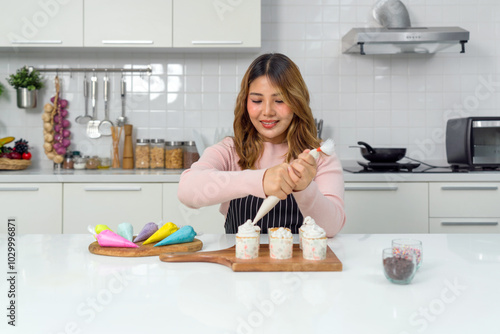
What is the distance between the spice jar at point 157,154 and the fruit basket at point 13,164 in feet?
2.34

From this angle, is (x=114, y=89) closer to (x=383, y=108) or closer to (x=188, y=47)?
(x=188, y=47)

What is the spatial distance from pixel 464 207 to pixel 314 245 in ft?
5.85

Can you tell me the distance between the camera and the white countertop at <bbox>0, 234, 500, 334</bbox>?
0.82 meters

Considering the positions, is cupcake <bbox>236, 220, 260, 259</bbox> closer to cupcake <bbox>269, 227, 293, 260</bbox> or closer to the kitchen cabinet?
cupcake <bbox>269, 227, 293, 260</bbox>

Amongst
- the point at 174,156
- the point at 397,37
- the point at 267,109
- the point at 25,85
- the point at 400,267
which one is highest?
the point at 397,37

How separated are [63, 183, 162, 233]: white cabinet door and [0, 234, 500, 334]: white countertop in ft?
4.44

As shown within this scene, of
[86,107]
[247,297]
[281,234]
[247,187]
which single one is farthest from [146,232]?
[86,107]

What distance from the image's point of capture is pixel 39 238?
1510 millimetres

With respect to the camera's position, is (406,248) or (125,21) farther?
(125,21)

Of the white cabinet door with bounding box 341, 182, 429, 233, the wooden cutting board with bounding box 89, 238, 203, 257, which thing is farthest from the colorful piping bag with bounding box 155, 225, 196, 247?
the white cabinet door with bounding box 341, 182, 429, 233

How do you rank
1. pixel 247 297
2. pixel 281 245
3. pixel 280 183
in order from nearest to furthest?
pixel 247 297 < pixel 281 245 < pixel 280 183

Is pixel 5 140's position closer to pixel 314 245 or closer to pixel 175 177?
pixel 175 177

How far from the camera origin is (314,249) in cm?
119

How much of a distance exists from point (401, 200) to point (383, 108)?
836mm
